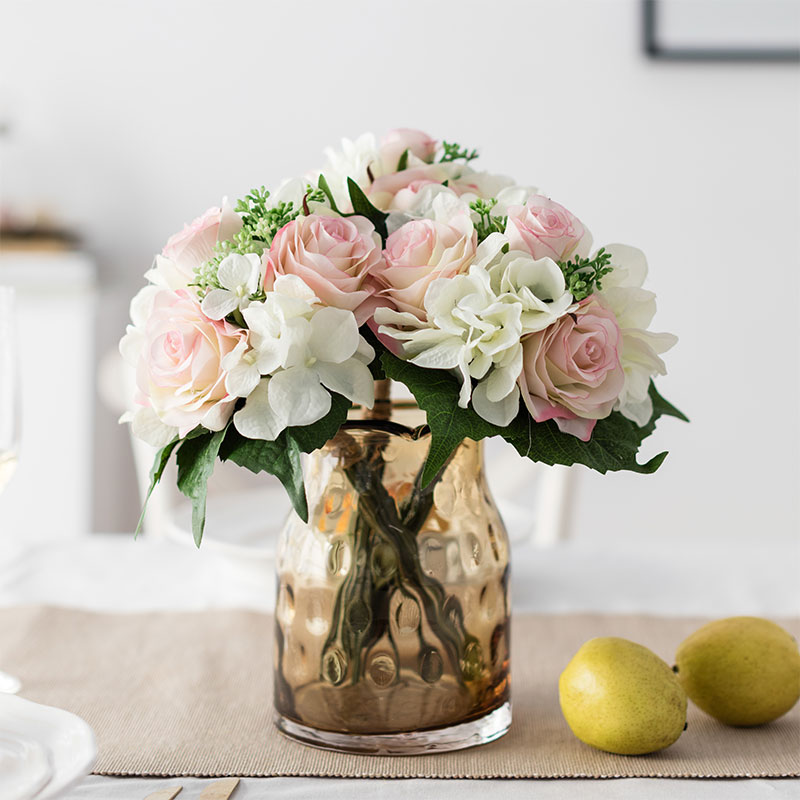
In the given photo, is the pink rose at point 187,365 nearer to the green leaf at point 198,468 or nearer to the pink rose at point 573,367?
the green leaf at point 198,468

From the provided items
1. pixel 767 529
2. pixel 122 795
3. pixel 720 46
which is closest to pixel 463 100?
pixel 720 46

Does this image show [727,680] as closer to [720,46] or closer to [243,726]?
[243,726]

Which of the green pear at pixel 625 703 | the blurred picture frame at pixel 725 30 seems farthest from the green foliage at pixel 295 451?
the blurred picture frame at pixel 725 30

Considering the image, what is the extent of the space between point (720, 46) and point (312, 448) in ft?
6.14

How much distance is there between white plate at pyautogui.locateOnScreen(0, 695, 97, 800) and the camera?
439mm

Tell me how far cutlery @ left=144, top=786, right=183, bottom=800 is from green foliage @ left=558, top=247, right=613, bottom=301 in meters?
0.35

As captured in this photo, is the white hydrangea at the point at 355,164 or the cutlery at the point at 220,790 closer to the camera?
the cutlery at the point at 220,790

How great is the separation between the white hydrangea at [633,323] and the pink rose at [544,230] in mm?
31

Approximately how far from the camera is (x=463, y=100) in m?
2.13

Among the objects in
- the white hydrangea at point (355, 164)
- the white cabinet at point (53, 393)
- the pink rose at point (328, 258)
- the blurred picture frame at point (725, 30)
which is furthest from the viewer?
the blurred picture frame at point (725, 30)

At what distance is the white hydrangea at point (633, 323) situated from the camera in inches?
23.1

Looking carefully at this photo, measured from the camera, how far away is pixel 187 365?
21.6 inches

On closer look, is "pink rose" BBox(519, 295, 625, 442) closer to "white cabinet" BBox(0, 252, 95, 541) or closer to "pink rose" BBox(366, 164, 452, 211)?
"pink rose" BBox(366, 164, 452, 211)

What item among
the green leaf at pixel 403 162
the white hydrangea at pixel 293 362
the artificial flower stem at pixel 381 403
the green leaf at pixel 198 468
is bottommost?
the green leaf at pixel 198 468
